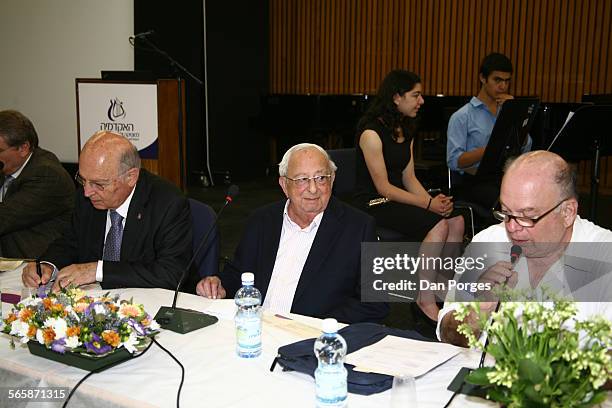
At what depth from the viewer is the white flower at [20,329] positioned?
2129 millimetres

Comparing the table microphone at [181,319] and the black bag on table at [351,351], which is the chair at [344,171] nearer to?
the table microphone at [181,319]

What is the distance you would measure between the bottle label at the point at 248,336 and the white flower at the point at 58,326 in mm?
508

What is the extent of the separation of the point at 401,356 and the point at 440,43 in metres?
9.15

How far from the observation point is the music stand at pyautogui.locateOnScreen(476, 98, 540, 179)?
462cm

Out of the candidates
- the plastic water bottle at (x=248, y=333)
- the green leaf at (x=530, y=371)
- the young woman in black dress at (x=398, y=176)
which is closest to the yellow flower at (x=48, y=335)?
the plastic water bottle at (x=248, y=333)

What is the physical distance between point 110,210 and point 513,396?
7.34 feet

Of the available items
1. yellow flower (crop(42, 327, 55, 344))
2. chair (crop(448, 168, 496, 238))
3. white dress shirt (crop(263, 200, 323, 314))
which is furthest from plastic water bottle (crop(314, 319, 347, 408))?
chair (crop(448, 168, 496, 238))

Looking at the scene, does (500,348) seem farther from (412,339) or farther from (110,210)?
(110,210)

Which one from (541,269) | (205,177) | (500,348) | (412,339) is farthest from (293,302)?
(205,177)

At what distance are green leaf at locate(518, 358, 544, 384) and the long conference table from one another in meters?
0.41

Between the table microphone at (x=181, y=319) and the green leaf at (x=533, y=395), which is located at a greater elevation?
the green leaf at (x=533, y=395)

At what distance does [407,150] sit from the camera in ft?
15.5

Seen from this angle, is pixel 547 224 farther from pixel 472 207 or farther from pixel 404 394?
pixel 472 207

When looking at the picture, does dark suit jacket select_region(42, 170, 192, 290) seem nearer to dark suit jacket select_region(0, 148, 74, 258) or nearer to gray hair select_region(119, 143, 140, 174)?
gray hair select_region(119, 143, 140, 174)
